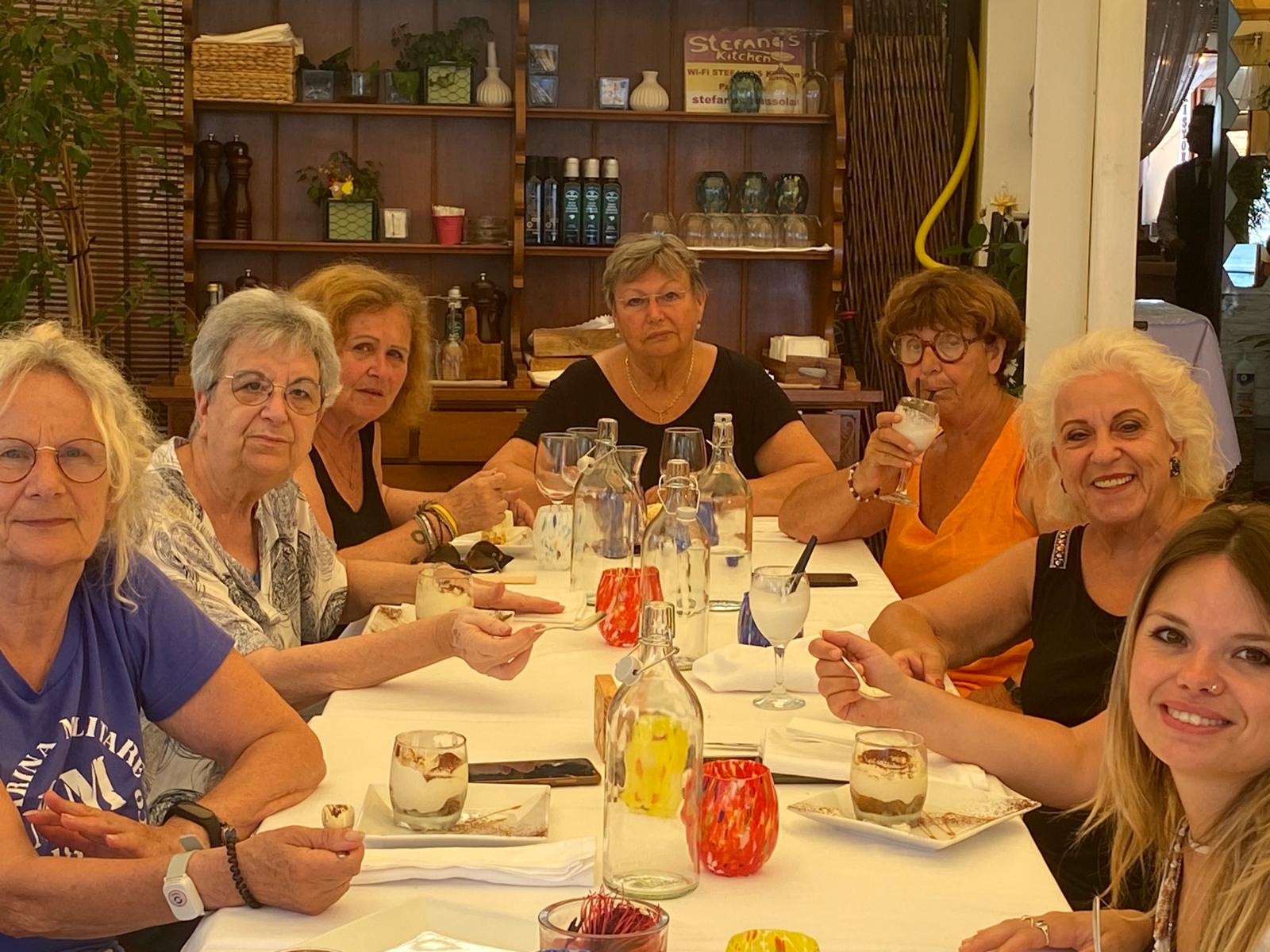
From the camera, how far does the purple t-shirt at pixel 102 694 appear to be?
1649mm

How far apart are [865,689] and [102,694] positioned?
898 millimetres

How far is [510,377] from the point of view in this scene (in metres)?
5.28

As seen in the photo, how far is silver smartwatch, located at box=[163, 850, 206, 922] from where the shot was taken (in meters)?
1.41

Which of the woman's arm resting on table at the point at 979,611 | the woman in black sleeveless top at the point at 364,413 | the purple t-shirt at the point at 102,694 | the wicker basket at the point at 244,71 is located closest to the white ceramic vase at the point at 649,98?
the wicker basket at the point at 244,71

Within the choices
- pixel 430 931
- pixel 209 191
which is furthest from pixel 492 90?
pixel 430 931

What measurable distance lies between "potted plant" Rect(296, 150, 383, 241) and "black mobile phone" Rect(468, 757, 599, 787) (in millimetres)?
3818

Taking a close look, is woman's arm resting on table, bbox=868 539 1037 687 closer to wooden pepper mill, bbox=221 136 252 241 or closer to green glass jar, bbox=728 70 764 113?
green glass jar, bbox=728 70 764 113

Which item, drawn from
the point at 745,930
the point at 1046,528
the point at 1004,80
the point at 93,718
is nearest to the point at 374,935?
the point at 745,930

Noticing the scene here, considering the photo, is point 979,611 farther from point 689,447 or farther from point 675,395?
point 675,395

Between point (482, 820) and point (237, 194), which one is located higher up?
point (237, 194)

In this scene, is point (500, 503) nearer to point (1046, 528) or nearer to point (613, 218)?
point (1046, 528)

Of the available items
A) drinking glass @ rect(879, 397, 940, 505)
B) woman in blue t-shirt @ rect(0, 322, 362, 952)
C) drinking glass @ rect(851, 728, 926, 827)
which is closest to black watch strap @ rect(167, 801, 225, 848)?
woman in blue t-shirt @ rect(0, 322, 362, 952)

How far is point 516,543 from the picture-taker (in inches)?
125

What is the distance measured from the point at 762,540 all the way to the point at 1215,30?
214 centimetres
